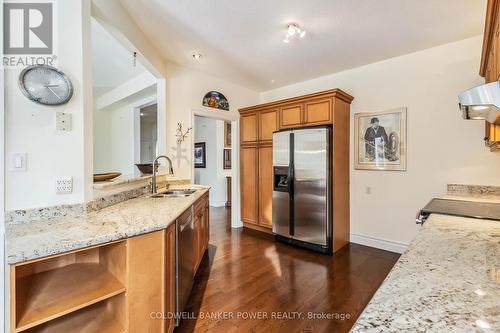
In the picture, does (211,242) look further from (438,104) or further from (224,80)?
(438,104)

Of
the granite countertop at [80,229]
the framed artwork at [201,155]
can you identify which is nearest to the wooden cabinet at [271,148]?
the granite countertop at [80,229]

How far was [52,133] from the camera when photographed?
1569 millimetres

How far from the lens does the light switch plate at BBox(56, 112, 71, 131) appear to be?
1584 millimetres

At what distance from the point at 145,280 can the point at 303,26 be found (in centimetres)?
268

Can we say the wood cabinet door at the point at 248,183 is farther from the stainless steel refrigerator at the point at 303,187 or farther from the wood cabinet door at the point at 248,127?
the stainless steel refrigerator at the point at 303,187

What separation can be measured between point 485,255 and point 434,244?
0.18 m

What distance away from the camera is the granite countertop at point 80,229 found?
3.55 ft

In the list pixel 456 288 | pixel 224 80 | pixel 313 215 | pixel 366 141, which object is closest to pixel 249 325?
pixel 456 288

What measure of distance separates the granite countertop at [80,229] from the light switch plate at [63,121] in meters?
0.61

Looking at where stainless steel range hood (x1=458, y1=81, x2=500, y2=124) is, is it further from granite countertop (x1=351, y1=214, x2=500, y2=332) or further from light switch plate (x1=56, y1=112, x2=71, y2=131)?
light switch plate (x1=56, y1=112, x2=71, y2=131)

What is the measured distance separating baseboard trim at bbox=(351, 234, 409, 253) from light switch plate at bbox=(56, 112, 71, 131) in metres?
3.71

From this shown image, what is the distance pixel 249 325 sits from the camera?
186 centimetres

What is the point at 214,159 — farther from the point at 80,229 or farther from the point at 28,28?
the point at 80,229

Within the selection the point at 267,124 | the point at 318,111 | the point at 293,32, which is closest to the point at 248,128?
the point at 267,124
